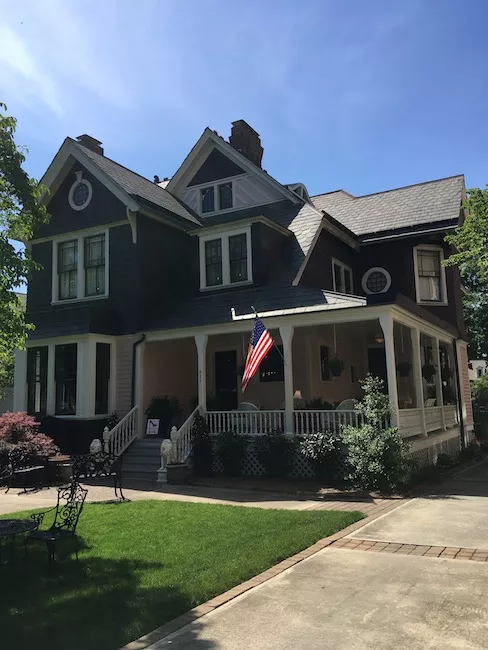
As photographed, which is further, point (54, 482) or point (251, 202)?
point (251, 202)

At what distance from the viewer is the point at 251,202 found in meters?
19.1

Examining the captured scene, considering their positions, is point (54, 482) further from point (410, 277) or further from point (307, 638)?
point (410, 277)

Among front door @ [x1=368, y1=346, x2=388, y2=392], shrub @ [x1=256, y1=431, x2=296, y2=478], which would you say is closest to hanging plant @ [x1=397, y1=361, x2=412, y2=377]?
front door @ [x1=368, y1=346, x2=388, y2=392]

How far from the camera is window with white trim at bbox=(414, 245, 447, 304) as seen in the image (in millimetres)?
18609

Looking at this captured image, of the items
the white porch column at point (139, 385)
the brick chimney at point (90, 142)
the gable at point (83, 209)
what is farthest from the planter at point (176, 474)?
the brick chimney at point (90, 142)

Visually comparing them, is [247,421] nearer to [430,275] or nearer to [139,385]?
[139,385]

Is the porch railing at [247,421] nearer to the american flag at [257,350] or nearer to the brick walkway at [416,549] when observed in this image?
the american flag at [257,350]

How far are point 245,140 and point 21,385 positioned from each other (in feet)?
40.3

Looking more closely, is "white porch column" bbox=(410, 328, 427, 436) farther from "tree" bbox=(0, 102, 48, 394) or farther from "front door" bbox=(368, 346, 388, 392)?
"tree" bbox=(0, 102, 48, 394)

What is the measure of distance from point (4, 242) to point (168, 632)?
18.4 feet

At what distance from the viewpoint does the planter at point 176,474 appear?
12977mm

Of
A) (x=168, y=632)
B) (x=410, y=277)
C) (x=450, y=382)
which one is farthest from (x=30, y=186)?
(x=450, y=382)

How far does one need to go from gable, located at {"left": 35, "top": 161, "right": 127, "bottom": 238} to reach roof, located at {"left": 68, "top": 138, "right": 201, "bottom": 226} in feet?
1.68

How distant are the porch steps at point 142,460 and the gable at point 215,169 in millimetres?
9783
